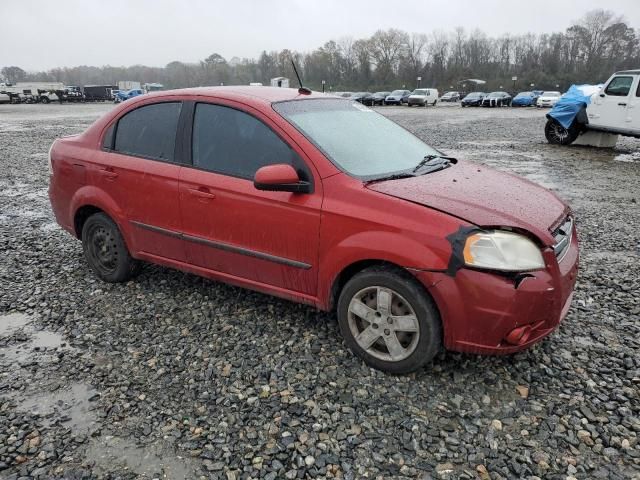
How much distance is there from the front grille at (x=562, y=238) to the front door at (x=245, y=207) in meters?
1.48

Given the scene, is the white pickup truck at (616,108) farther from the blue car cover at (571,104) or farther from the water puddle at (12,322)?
the water puddle at (12,322)

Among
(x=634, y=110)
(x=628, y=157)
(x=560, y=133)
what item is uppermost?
(x=634, y=110)

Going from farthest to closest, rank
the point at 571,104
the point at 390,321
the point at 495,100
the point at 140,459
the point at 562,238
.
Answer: the point at 495,100 < the point at 571,104 < the point at 562,238 < the point at 390,321 < the point at 140,459

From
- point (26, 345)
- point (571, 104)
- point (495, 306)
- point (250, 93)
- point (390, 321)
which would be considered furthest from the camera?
point (571, 104)

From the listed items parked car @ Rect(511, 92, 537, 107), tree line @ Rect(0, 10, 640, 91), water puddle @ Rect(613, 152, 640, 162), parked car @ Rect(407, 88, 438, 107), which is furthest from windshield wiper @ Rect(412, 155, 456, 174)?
tree line @ Rect(0, 10, 640, 91)

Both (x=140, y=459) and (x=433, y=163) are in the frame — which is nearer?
(x=140, y=459)

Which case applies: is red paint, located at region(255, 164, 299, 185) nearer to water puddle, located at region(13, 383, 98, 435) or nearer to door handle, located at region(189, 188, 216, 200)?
door handle, located at region(189, 188, 216, 200)

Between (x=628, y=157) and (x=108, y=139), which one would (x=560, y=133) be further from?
(x=108, y=139)

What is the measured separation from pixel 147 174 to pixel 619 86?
42.5 ft

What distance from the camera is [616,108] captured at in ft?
41.9

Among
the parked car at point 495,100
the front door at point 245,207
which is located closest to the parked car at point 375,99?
the parked car at point 495,100

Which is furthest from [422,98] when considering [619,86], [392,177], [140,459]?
[140,459]

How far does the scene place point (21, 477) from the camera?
2400mm

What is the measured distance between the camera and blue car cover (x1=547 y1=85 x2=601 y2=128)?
542 inches
